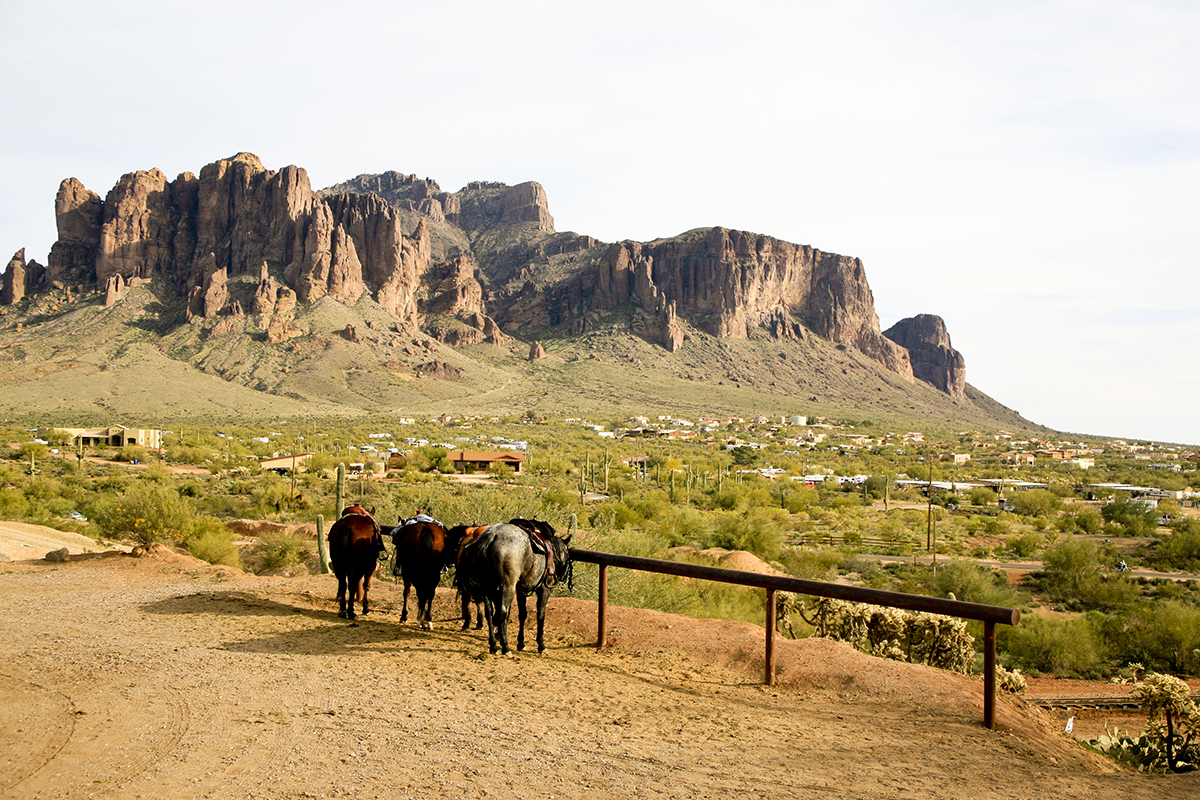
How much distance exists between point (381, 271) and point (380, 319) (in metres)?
18.5

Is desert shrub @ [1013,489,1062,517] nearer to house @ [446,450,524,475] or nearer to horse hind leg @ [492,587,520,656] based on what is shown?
house @ [446,450,524,475]

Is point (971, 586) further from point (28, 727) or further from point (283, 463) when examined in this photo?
point (283, 463)

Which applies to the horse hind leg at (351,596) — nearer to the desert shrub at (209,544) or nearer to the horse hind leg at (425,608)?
the horse hind leg at (425,608)

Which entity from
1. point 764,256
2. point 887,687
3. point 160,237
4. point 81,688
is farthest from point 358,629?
point 764,256

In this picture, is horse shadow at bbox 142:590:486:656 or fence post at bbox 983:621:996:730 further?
horse shadow at bbox 142:590:486:656

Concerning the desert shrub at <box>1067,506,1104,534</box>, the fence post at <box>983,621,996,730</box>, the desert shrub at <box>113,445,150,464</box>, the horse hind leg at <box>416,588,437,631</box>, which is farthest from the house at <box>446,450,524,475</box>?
the fence post at <box>983,621,996,730</box>

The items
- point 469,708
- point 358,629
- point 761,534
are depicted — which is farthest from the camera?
point 761,534

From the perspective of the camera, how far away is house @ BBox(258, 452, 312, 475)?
152 feet

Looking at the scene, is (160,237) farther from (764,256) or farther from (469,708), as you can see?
(469,708)

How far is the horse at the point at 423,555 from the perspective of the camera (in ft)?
29.3

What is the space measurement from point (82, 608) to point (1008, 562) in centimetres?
3179

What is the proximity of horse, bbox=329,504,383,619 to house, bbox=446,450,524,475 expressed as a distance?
43.3 meters

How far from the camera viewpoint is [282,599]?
35.1 ft

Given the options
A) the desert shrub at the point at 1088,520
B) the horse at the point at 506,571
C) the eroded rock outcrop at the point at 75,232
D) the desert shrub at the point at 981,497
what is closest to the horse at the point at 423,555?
the horse at the point at 506,571
